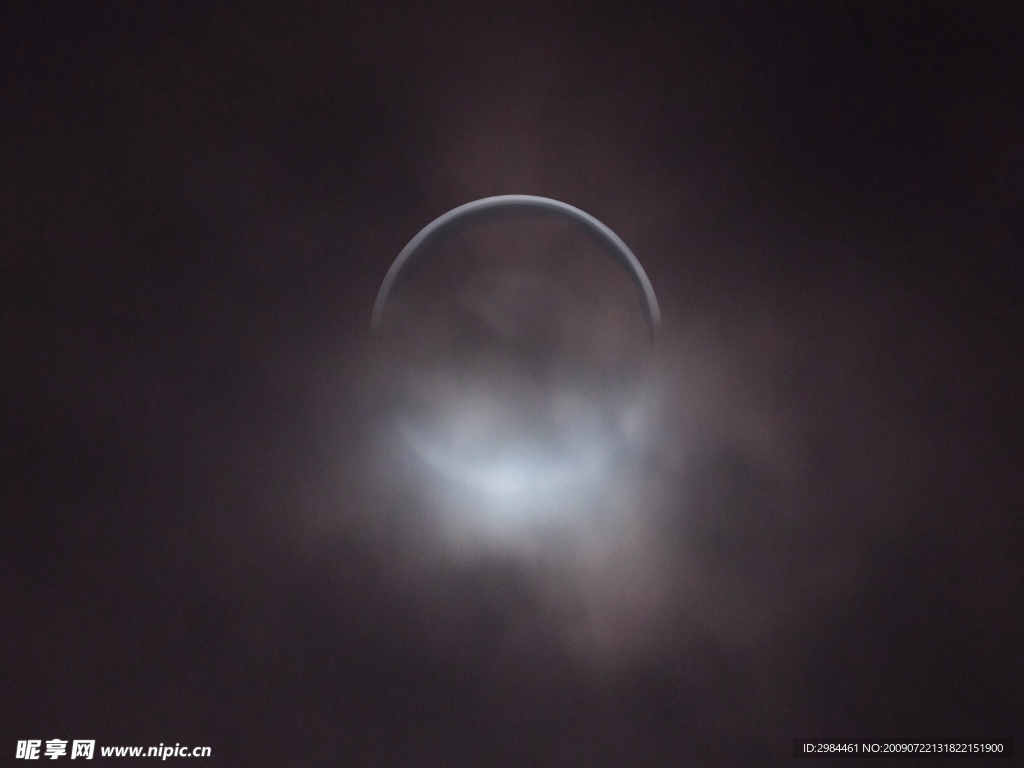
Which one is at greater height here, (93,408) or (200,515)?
(93,408)

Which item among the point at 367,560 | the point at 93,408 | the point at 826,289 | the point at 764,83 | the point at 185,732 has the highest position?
the point at 764,83

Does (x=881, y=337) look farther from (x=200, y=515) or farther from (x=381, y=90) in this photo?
(x=200, y=515)

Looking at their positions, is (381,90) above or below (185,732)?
above

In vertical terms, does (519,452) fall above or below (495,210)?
below

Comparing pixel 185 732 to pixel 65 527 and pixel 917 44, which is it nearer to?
pixel 65 527

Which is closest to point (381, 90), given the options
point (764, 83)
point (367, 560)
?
point (764, 83)

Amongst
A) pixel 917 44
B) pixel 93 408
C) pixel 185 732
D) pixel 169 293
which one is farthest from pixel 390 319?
pixel 917 44
